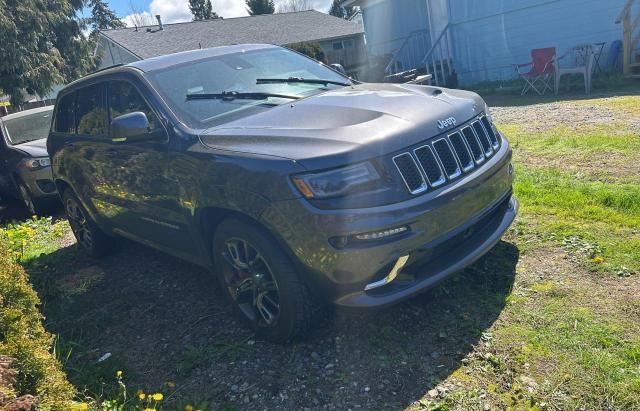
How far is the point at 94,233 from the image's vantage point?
5.60m

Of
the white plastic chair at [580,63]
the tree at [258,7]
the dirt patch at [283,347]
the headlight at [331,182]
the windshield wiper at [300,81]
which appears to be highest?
the tree at [258,7]

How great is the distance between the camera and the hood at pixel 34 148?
8.38 metres

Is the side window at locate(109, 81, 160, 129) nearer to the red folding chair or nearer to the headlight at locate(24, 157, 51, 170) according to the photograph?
the headlight at locate(24, 157, 51, 170)

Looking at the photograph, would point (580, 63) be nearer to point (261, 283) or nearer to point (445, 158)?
point (445, 158)

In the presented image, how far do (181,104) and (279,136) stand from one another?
108 centimetres

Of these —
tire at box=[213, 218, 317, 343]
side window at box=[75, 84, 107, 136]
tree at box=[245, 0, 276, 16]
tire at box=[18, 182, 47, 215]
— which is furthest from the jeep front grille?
tree at box=[245, 0, 276, 16]

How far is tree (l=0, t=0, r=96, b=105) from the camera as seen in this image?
690 inches

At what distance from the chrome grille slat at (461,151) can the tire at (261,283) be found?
1235mm

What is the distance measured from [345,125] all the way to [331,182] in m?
0.43

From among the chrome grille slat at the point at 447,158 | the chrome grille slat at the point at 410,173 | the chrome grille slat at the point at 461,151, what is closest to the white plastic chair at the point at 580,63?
the chrome grille slat at the point at 461,151

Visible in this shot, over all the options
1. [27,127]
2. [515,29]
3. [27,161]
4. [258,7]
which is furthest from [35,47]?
[258,7]

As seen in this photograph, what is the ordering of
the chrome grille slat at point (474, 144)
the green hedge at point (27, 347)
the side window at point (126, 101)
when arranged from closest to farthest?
the green hedge at point (27, 347) → the chrome grille slat at point (474, 144) → the side window at point (126, 101)

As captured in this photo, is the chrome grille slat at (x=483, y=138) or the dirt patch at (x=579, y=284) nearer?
the dirt patch at (x=579, y=284)

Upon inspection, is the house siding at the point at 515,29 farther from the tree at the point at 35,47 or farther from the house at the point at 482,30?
the tree at the point at 35,47
